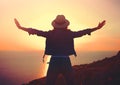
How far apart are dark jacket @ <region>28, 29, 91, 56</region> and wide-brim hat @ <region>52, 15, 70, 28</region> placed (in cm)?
22

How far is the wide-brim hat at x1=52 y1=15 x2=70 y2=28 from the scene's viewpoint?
16.2 meters

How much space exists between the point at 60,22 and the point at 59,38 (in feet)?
2.11

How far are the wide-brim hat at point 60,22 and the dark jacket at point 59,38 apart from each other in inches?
8.6

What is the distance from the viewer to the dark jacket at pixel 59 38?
1642 centimetres

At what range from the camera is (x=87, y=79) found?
72.2 ft

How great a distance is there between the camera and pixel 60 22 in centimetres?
1627

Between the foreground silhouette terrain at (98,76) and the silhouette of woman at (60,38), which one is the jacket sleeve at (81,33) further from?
the foreground silhouette terrain at (98,76)

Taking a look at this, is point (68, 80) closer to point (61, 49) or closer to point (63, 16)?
point (61, 49)

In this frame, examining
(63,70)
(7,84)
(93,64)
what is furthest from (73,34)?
(7,84)

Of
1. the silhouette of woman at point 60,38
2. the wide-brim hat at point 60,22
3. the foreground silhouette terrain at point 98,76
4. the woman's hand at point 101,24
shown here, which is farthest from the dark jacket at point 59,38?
the foreground silhouette terrain at point 98,76

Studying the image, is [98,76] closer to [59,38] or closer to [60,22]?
[59,38]

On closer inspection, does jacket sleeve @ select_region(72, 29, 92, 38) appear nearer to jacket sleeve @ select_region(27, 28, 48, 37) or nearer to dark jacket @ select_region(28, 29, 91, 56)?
dark jacket @ select_region(28, 29, 91, 56)

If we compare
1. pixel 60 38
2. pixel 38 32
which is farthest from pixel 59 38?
pixel 38 32

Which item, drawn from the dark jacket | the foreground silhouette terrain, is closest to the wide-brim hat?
the dark jacket
